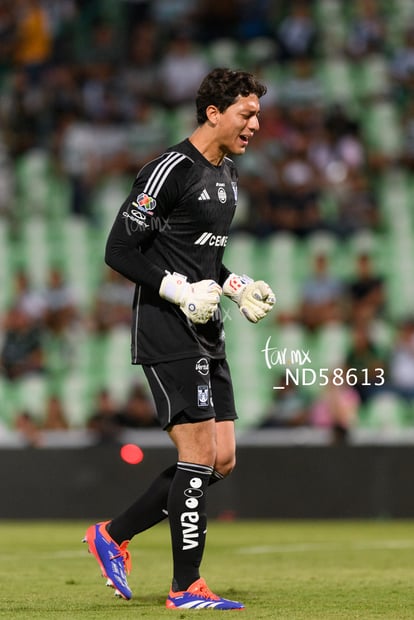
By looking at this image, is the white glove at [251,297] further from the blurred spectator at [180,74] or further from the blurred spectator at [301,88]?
the blurred spectator at [180,74]

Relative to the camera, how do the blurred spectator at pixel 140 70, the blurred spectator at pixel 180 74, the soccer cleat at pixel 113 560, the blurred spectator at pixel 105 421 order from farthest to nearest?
the blurred spectator at pixel 140 70 → the blurred spectator at pixel 180 74 → the blurred spectator at pixel 105 421 → the soccer cleat at pixel 113 560

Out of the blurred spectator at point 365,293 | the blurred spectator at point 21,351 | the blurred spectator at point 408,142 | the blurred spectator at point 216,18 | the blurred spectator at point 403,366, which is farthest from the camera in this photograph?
the blurred spectator at point 216,18

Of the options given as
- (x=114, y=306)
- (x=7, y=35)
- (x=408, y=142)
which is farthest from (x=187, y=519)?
(x=7, y=35)

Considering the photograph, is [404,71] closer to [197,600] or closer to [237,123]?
[237,123]

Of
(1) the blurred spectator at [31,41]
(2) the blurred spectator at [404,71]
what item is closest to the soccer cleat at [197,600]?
(2) the blurred spectator at [404,71]

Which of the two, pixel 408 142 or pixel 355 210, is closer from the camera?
pixel 355 210

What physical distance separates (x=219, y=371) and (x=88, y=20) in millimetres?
12619

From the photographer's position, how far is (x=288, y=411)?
1295 centimetres

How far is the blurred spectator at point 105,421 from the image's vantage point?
13125 millimetres

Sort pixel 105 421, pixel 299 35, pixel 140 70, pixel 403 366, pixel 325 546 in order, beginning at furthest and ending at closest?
pixel 140 70 → pixel 299 35 → pixel 105 421 → pixel 403 366 → pixel 325 546

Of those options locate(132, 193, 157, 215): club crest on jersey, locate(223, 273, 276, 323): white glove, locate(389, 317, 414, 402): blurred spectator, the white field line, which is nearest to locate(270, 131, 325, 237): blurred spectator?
locate(389, 317, 414, 402): blurred spectator

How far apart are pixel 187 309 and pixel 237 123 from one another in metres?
0.89

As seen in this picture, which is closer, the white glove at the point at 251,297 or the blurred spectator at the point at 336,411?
the white glove at the point at 251,297

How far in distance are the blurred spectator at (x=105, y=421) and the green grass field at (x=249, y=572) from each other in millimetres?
1314
